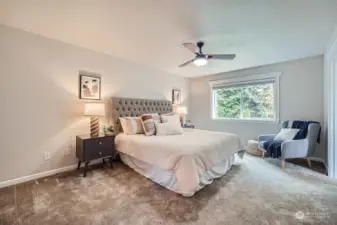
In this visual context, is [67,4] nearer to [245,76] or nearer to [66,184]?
[66,184]

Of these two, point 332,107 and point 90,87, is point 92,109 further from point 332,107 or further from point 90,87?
point 332,107

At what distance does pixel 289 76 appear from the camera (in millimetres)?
4117

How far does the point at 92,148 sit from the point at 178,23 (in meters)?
2.40

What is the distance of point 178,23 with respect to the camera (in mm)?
2371

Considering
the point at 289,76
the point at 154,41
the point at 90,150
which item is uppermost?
the point at 154,41

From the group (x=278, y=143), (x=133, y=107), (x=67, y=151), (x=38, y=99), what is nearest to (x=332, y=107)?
(x=278, y=143)

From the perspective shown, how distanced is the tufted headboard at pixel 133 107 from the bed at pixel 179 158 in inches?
0.8

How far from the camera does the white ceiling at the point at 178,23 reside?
198 centimetres

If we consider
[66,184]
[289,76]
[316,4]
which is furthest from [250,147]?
[66,184]

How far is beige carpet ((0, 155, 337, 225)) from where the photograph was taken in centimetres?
181

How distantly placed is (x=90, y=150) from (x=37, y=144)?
80 centimetres

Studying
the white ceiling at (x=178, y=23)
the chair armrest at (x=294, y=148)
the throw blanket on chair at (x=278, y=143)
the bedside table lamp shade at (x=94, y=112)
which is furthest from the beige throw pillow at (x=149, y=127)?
the chair armrest at (x=294, y=148)

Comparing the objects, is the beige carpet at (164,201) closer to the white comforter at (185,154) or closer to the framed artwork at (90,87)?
the white comforter at (185,154)

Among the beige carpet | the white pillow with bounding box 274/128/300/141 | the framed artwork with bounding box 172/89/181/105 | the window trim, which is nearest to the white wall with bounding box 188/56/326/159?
the window trim
